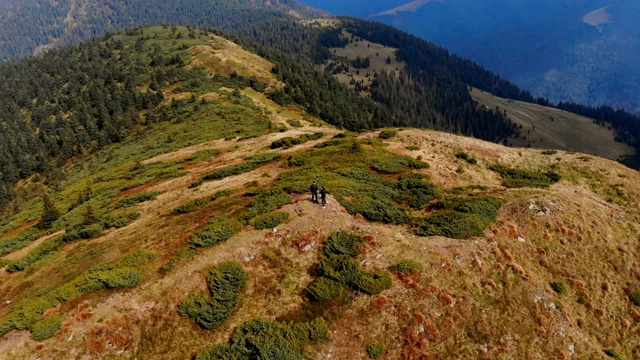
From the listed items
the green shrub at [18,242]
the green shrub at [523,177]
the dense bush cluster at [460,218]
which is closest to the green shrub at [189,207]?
the dense bush cluster at [460,218]

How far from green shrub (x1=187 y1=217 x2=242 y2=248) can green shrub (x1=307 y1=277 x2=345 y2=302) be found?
8.38 m

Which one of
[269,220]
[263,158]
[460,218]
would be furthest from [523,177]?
[263,158]

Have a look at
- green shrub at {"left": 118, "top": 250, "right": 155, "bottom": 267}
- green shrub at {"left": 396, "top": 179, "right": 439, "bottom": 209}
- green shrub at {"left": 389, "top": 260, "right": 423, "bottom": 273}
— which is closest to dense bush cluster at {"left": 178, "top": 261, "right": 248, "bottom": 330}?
green shrub at {"left": 118, "top": 250, "right": 155, "bottom": 267}

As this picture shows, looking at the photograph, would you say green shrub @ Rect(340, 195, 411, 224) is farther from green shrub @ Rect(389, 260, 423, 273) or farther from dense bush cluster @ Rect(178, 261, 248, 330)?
dense bush cluster @ Rect(178, 261, 248, 330)

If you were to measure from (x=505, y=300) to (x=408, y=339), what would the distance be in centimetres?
750

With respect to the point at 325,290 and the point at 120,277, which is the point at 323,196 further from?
the point at 120,277

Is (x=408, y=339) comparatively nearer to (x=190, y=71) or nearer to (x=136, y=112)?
(x=136, y=112)

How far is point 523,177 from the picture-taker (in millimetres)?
41938

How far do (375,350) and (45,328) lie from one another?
18.9 m

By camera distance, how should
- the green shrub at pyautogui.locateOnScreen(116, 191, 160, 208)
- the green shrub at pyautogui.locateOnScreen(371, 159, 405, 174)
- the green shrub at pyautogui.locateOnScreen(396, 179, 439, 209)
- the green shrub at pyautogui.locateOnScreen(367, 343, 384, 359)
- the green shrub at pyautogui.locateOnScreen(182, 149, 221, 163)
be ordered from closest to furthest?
the green shrub at pyautogui.locateOnScreen(367, 343, 384, 359) → the green shrub at pyautogui.locateOnScreen(396, 179, 439, 209) → the green shrub at pyautogui.locateOnScreen(371, 159, 405, 174) → the green shrub at pyautogui.locateOnScreen(116, 191, 160, 208) → the green shrub at pyautogui.locateOnScreen(182, 149, 221, 163)

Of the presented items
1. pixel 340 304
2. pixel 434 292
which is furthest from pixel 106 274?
pixel 434 292

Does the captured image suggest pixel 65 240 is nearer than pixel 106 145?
Yes

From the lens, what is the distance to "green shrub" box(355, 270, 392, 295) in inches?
839

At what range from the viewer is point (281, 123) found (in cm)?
10138
